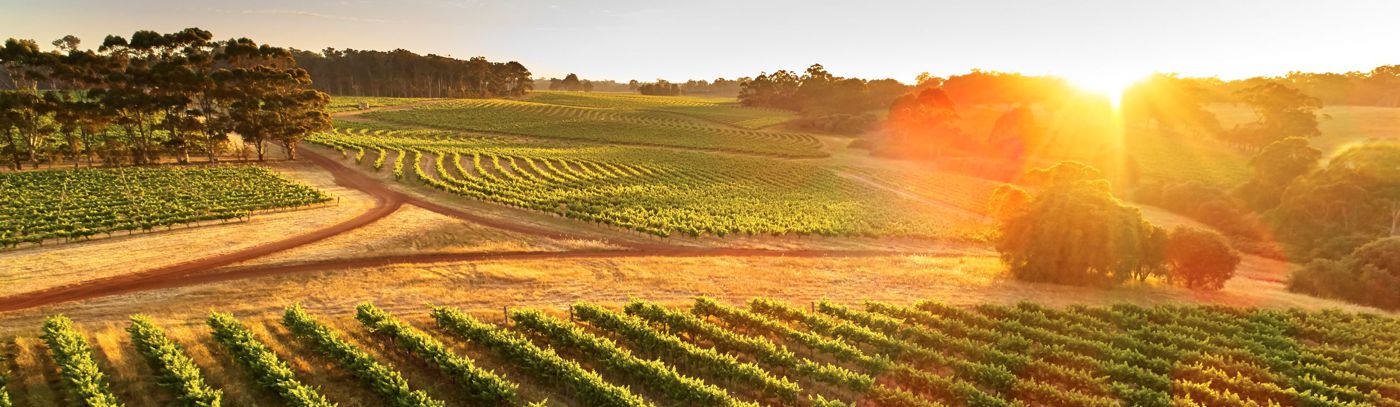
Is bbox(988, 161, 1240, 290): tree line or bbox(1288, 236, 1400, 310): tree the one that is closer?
bbox(1288, 236, 1400, 310): tree

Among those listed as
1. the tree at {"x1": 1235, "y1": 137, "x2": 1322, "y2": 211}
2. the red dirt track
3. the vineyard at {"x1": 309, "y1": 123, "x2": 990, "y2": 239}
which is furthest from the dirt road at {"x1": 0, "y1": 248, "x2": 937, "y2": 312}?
the tree at {"x1": 1235, "y1": 137, "x2": 1322, "y2": 211}

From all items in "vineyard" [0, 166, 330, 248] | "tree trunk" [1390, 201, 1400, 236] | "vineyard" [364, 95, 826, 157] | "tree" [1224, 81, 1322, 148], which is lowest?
"vineyard" [0, 166, 330, 248]

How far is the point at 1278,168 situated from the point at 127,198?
4388 inches

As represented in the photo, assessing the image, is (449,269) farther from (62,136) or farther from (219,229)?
(62,136)

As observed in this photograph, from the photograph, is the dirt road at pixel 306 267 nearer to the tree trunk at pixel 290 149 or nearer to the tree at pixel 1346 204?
the tree at pixel 1346 204

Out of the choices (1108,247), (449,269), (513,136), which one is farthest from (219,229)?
(513,136)

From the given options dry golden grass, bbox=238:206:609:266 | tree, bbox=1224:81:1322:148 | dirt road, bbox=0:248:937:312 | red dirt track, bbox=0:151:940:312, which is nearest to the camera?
dirt road, bbox=0:248:937:312

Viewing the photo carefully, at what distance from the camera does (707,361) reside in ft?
70.9

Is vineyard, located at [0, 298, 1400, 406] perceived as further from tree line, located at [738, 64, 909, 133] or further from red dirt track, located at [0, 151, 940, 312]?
tree line, located at [738, 64, 909, 133]

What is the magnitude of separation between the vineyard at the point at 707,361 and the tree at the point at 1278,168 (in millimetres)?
50917

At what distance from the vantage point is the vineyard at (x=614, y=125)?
400ft

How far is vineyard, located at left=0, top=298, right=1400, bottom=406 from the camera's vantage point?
18625 millimetres

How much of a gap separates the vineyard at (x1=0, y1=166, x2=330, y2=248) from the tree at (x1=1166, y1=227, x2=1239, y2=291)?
206 feet

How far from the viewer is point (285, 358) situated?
20.9m
